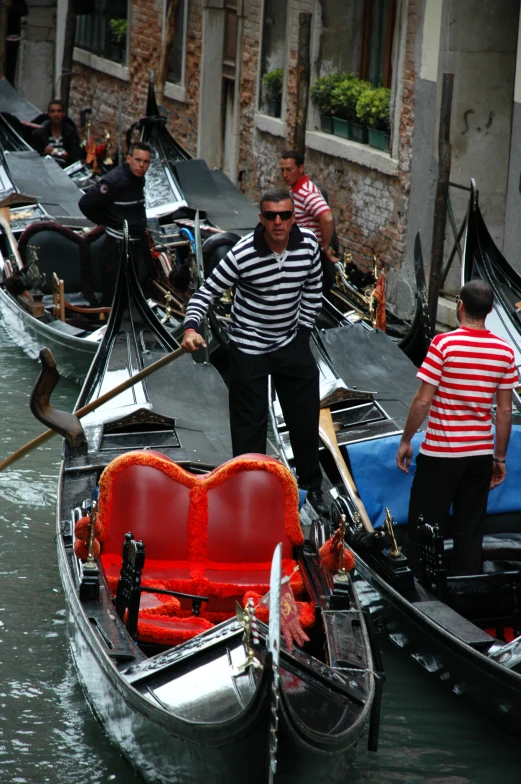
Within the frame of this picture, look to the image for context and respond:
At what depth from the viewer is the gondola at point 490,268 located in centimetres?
405

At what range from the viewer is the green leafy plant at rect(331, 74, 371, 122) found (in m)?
6.59

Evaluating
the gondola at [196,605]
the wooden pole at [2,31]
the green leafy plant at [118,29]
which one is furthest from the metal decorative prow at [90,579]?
the wooden pole at [2,31]

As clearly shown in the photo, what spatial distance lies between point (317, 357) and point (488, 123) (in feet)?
8.26

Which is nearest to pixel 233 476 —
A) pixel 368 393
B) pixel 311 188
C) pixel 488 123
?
pixel 368 393

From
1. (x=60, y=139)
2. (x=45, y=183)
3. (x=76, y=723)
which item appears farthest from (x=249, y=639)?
(x=60, y=139)

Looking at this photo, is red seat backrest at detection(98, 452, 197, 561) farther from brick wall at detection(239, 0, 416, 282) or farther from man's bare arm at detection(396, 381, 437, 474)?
brick wall at detection(239, 0, 416, 282)

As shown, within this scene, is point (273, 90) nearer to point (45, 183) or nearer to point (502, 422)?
point (45, 183)

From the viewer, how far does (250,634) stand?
6.38 feet

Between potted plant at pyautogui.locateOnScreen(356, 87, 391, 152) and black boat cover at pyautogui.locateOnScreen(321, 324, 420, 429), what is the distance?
2728 millimetres

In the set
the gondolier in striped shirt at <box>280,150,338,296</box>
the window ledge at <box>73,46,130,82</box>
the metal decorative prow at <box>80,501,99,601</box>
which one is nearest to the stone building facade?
the window ledge at <box>73,46,130,82</box>

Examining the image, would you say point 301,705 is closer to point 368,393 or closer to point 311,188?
point 368,393

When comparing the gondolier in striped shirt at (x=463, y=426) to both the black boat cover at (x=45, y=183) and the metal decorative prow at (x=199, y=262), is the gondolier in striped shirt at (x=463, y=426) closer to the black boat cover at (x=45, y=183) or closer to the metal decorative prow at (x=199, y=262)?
the metal decorative prow at (x=199, y=262)

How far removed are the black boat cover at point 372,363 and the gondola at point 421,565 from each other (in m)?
0.01

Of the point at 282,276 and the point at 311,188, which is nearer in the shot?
the point at 282,276
